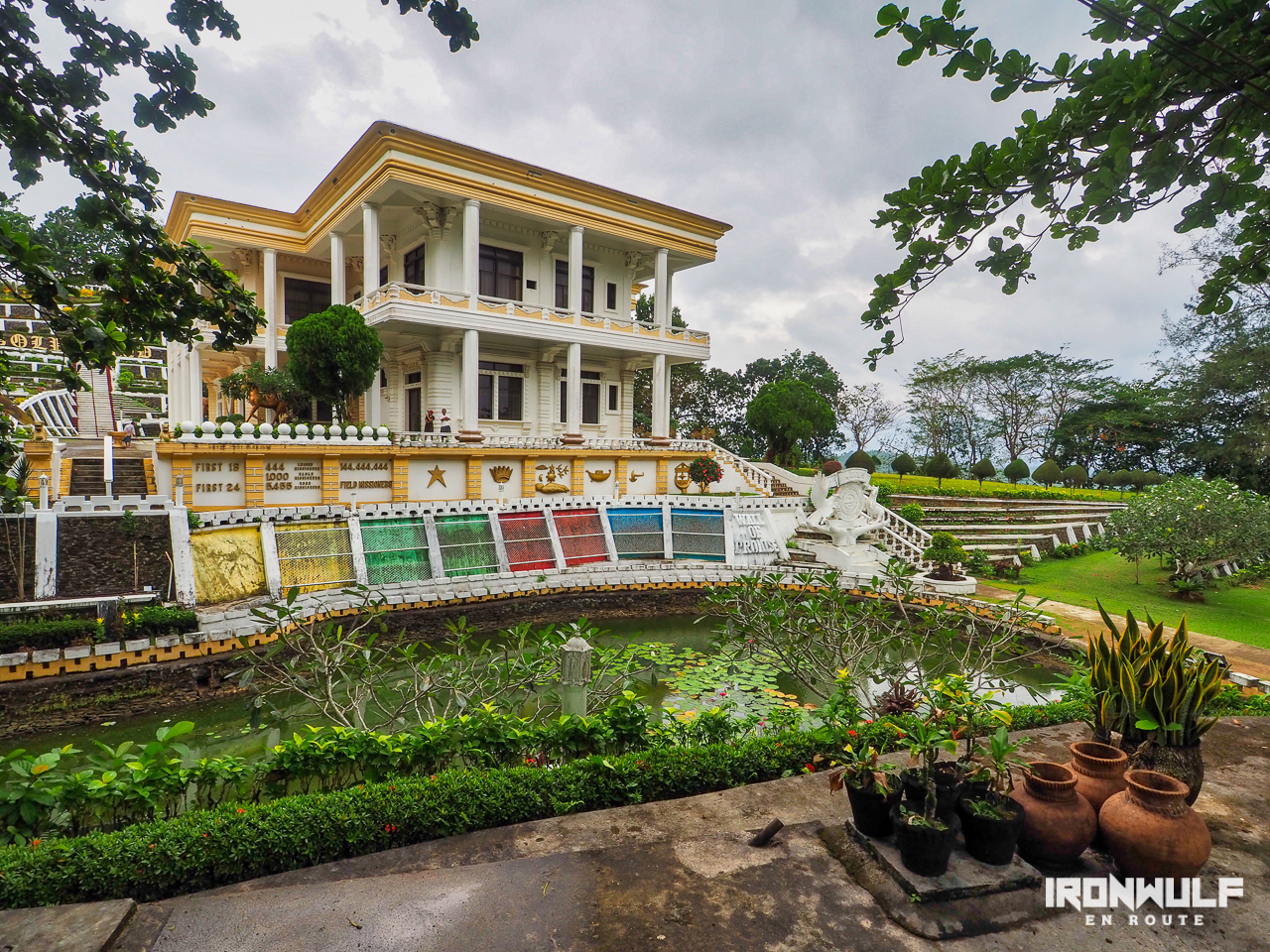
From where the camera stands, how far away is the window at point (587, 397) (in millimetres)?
20270

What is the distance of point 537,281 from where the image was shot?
62.2 feet

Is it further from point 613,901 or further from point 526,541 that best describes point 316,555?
point 613,901

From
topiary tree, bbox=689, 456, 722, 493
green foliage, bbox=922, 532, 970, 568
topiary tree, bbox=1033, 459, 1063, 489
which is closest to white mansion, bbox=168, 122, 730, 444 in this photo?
topiary tree, bbox=689, 456, 722, 493

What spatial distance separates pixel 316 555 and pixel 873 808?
957 cm

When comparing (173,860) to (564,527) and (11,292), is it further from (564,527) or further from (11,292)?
(564,527)

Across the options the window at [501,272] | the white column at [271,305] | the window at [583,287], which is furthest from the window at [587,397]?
the white column at [271,305]

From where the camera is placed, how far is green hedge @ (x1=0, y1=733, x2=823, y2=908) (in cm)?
293

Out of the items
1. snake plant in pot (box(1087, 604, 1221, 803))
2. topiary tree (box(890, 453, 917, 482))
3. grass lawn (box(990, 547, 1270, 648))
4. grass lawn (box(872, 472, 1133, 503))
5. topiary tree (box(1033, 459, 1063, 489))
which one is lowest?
grass lawn (box(990, 547, 1270, 648))

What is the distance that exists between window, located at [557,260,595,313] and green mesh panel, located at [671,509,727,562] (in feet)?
31.4

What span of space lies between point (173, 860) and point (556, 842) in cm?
193

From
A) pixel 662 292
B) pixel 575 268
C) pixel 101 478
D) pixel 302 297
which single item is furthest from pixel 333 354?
pixel 662 292

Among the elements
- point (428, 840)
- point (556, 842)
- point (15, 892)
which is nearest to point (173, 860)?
point (15, 892)

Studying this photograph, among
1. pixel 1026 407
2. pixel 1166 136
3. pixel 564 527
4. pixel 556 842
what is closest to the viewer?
pixel 1166 136

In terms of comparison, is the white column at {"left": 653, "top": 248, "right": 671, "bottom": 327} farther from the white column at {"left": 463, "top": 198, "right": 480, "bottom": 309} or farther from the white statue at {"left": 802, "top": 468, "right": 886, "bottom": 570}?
the white statue at {"left": 802, "top": 468, "right": 886, "bottom": 570}
